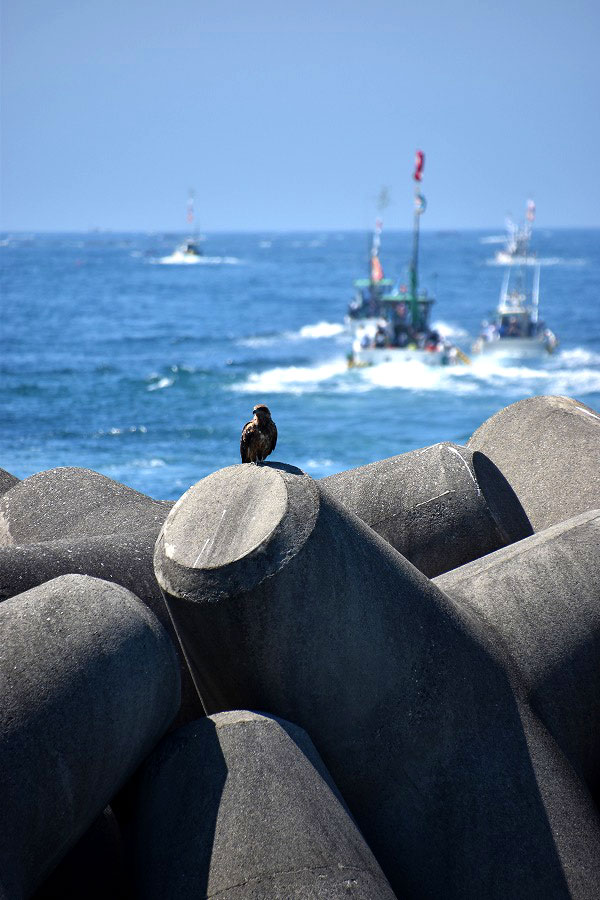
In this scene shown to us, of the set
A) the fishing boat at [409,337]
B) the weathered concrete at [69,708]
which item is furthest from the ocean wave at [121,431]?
the weathered concrete at [69,708]

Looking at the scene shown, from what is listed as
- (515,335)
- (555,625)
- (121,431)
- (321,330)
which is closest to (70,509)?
(555,625)

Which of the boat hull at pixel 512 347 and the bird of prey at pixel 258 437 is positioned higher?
the bird of prey at pixel 258 437

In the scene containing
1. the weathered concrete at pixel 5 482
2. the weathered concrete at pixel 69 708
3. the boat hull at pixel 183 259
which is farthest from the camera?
the boat hull at pixel 183 259

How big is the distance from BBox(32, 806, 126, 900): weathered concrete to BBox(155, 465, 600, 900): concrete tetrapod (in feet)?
1.92

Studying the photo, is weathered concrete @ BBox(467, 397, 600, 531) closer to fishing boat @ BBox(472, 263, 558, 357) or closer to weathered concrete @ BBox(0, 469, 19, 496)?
weathered concrete @ BBox(0, 469, 19, 496)

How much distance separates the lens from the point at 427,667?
4027 millimetres

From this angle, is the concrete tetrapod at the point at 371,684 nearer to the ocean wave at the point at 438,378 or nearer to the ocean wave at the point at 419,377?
the ocean wave at the point at 438,378

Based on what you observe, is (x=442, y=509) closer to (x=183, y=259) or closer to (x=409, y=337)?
(x=409, y=337)

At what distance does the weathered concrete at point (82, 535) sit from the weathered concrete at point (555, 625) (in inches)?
49.3

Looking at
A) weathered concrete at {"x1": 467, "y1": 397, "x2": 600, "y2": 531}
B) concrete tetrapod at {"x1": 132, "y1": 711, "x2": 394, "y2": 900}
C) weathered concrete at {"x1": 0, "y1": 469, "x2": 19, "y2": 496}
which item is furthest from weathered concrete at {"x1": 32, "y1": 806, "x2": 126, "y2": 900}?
weathered concrete at {"x1": 467, "y1": 397, "x2": 600, "y2": 531}

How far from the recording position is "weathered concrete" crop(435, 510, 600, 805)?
14.3 ft

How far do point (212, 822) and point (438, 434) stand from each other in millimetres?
20567

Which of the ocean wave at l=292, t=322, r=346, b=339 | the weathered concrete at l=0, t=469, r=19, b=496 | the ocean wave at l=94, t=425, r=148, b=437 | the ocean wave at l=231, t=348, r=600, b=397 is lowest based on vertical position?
the ocean wave at l=292, t=322, r=346, b=339

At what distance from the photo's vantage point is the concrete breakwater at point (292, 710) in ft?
11.0
